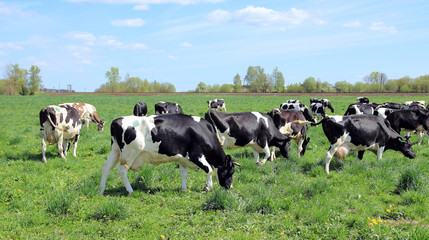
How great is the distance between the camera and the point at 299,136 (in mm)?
10883

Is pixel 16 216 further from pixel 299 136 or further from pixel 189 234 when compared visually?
pixel 299 136

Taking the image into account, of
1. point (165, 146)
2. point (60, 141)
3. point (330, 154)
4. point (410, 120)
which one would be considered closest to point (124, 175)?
point (165, 146)

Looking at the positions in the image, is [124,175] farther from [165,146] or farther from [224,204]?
[224,204]

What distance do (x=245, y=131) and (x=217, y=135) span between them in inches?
58.3

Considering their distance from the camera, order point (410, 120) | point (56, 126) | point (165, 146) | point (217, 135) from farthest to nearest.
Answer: point (410, 120), point (56, 126), point (217, 135), point (165, 146)

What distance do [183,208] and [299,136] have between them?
616 cm

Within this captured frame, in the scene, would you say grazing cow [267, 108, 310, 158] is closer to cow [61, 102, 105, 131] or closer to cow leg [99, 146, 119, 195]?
cow leg [99, 146, 119, 195]

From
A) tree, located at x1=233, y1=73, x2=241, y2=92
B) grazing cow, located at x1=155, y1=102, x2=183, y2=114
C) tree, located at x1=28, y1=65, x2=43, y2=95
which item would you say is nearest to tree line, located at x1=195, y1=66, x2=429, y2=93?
Result: tree, located at x1=233, y1=73, x2=241, y2=92

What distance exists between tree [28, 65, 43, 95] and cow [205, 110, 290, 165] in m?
89.7

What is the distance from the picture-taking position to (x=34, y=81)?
87.2 m

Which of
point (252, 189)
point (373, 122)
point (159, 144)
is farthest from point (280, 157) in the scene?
point (159, 144)

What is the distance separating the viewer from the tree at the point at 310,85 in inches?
4099

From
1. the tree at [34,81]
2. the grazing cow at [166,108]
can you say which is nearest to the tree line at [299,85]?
the tree at [34,81]

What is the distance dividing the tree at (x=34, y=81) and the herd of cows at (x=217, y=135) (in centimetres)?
8628
